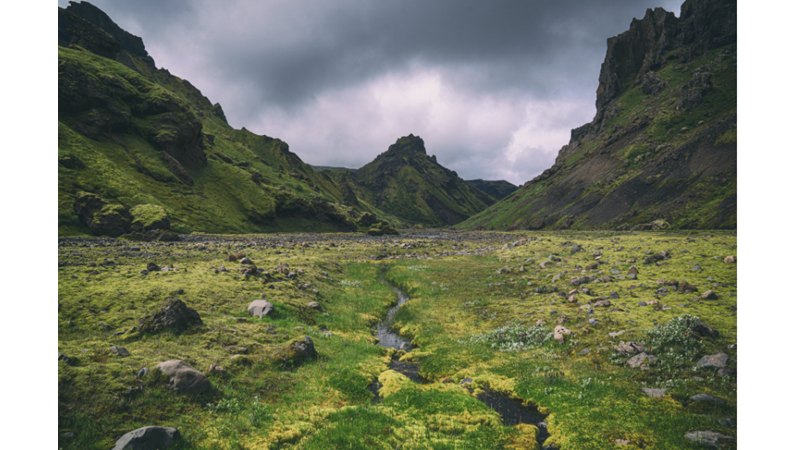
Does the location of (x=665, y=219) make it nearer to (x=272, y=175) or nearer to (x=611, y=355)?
(x=611, y=355)

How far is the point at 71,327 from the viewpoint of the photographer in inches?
444

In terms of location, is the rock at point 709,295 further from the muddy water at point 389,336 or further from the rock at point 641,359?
the muddy water at point 389,336

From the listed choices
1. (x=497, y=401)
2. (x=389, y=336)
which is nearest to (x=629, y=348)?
(x=497, y=401)

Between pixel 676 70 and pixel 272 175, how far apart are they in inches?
8993

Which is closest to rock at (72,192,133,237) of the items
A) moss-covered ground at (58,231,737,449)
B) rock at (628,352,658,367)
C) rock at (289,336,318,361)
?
moss-covered ground at (58,231,737,449)

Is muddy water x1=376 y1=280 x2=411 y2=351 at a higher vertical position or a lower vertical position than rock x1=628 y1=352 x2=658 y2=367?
lower

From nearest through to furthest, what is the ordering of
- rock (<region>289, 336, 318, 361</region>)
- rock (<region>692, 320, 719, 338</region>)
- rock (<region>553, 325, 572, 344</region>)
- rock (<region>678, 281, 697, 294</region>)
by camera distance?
rock (<region>692, 320, 719, 338</region>) → rock (<region>289, 336, 318, 361</region>) → rock (<region>553, 325, 572, 344</region>) → rock (<region>678, 281, 697, 294</region>)

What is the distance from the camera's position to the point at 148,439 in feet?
22.7

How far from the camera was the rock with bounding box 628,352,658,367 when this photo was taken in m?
11.4

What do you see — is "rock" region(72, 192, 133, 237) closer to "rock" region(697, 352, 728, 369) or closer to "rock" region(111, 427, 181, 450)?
"rock" region(111, 427, 181, 450)

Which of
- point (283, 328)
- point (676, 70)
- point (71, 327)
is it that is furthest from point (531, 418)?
point (676, 70)

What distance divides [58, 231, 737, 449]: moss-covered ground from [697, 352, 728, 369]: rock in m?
0.31

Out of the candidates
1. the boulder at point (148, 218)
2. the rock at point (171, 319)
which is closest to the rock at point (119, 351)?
the rock at point (171, 319)

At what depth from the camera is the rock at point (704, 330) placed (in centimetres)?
1171
